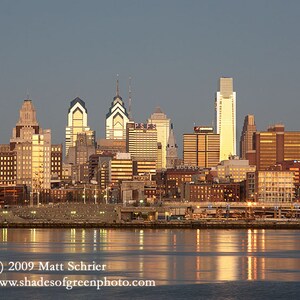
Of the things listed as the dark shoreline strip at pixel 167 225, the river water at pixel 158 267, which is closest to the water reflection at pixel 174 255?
the river water at pixel 158 267

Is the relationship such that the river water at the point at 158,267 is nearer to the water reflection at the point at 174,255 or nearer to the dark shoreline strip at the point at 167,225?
the water reflection at the point at 174,255

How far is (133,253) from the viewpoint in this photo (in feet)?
317

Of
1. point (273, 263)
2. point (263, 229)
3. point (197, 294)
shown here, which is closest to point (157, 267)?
point (273, 263)

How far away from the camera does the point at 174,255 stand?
311ft

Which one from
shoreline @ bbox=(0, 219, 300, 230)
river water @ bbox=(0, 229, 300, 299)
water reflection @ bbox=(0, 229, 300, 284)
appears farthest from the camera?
shoreline @ bbox=(0, 219, 300, 230)

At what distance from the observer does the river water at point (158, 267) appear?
6856 cm

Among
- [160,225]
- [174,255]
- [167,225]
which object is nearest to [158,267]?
[174,255]

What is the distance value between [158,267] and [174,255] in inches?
451

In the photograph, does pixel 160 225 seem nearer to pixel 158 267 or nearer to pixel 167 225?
pixel 167 225

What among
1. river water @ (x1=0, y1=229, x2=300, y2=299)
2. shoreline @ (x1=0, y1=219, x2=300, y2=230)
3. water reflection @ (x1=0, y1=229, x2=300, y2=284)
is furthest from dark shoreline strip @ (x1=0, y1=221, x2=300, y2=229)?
river water @ (x1=0, y1=229, x2=300, y2=299)

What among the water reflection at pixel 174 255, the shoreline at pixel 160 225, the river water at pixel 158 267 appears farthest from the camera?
the shoreline at pixel 160 225

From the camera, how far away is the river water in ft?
225

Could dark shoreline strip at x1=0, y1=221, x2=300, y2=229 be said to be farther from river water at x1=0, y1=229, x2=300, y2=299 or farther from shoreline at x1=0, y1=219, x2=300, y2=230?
river water at x1=0, y1=229, x2=300, y2=299

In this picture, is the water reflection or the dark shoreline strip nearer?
the water reflection
